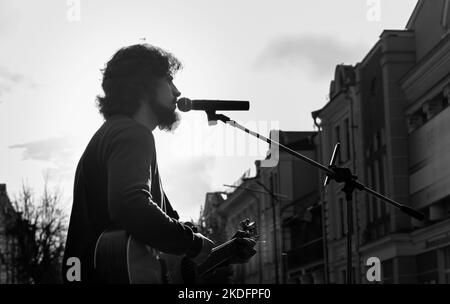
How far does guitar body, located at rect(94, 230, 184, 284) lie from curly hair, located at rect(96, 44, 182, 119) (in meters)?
0.42

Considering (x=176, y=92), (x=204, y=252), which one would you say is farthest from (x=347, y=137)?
(x=204, y=252)

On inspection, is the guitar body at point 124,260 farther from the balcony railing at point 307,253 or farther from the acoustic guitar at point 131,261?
the balcony railing at point 307,253

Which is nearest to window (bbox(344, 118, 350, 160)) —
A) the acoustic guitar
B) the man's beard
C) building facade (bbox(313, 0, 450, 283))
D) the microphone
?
building facade (bbox(313, 0, 450, 283))

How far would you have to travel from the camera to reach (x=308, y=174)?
48.8m

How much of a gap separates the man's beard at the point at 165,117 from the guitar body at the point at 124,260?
42cm

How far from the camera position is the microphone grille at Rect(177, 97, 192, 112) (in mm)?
3238

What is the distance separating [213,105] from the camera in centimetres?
334

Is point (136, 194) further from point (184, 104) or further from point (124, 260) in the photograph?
point (184, 104)

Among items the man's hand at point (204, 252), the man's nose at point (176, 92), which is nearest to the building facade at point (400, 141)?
the man's nose at point (176, 92)

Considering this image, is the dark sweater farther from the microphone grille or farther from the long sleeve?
the microphone grille

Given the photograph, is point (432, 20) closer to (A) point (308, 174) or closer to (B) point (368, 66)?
(B) point (368, 66)

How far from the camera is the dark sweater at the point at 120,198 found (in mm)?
2926

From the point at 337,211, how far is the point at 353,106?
4483mm

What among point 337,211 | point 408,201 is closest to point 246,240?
point 408,201
